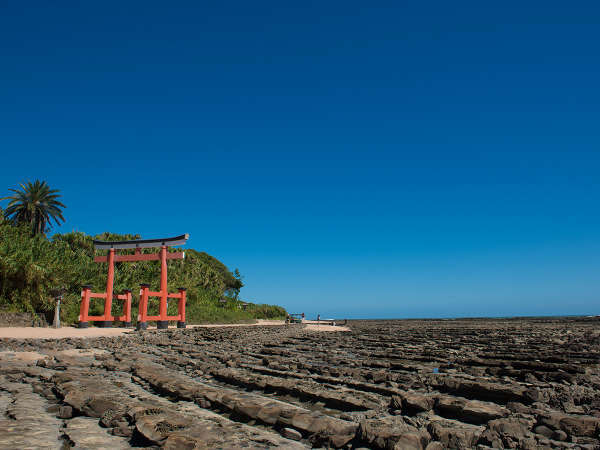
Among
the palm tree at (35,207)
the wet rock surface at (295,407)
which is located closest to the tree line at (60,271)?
the palm tree at (35,207)

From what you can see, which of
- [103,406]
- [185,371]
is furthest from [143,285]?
[103,406]

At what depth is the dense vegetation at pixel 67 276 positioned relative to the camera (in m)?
23.2

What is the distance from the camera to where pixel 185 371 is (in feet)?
32.6

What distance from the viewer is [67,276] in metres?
26.8

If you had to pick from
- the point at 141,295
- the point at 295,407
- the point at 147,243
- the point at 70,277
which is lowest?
the point at 295,407

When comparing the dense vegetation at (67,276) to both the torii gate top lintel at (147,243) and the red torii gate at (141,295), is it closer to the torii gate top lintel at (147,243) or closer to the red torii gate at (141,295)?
the red torii gate at (141,295)

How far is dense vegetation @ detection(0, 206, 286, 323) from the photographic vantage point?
23.2 metres

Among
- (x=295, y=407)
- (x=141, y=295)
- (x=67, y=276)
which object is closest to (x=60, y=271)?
(x=67, y=276)

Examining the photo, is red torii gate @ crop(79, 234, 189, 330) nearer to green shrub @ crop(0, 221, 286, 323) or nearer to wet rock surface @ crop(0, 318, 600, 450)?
green shrub @ crop(0, 221, 286, 323)

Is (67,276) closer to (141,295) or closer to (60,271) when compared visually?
(60,271)

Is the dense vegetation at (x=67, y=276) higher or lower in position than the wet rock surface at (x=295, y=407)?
higher

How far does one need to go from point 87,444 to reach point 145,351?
34.2ft

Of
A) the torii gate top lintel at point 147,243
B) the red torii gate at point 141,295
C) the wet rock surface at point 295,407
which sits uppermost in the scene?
the torii gate top lintel at point 147,243

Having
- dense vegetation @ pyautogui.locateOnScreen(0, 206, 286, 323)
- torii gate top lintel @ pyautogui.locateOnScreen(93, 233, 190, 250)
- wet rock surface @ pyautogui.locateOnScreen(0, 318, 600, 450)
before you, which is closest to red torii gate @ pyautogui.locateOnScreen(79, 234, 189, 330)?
torii gate top lintel @ pyautogui.locateOnScreen(93, 233, 190, 250)
